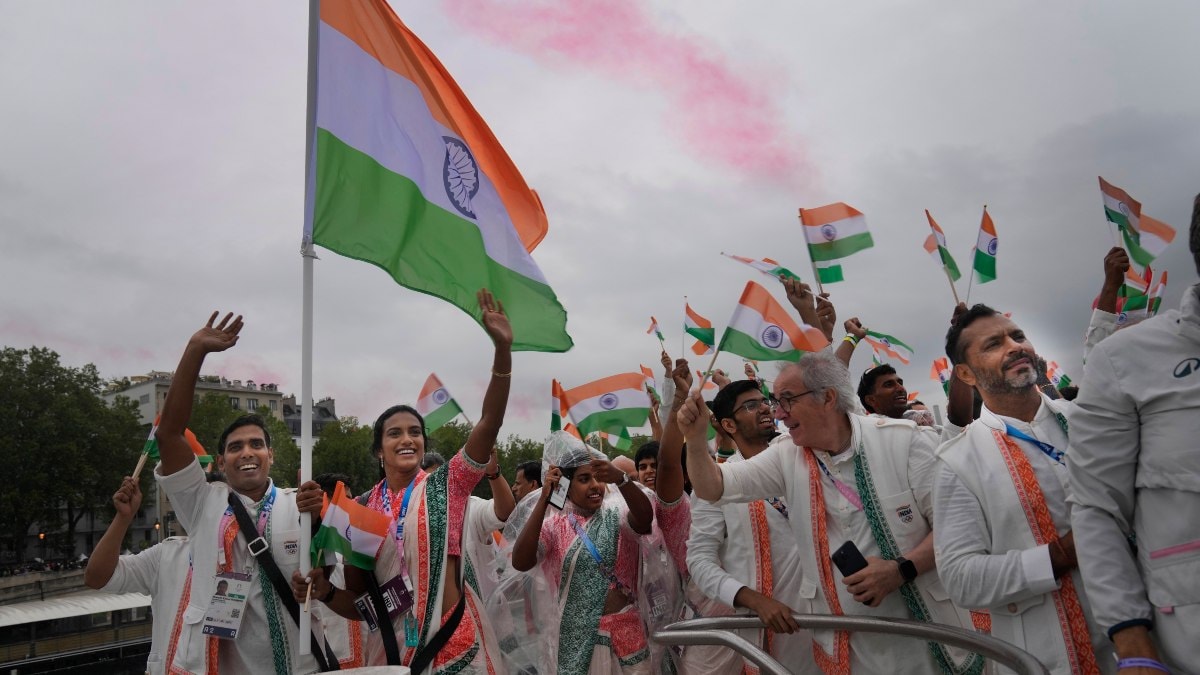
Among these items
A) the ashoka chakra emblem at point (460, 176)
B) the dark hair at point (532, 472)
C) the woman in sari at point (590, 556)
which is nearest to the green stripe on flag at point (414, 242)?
the ashoka chakra emblem at point (460, 176)

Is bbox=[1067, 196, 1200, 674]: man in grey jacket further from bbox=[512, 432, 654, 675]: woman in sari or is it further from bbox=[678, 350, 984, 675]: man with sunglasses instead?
bbox=[512, 432, 654, 675]: woman in sari

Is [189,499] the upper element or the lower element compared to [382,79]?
lower

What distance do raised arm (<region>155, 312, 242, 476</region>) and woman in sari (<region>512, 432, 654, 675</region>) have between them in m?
2.20

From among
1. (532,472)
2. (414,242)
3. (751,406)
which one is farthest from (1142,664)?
(532,472)

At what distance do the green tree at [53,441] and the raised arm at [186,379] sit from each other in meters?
51.4

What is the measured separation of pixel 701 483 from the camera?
3.89m

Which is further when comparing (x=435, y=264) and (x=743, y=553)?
(x=743, y=553)

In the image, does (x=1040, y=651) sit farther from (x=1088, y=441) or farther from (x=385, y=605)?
(x=385, y=605)

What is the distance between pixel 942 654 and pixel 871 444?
88cm

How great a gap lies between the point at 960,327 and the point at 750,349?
0.91 m

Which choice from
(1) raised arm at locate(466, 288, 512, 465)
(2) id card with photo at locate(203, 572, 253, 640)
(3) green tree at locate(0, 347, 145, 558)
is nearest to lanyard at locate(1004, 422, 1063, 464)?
(1) raised arm at locate(466, 288, 512, 465)

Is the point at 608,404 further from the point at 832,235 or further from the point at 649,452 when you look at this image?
the point at 832,235

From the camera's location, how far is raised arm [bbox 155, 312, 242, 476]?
12.8 feet

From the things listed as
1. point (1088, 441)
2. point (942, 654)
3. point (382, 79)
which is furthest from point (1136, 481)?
point (382, 79)
